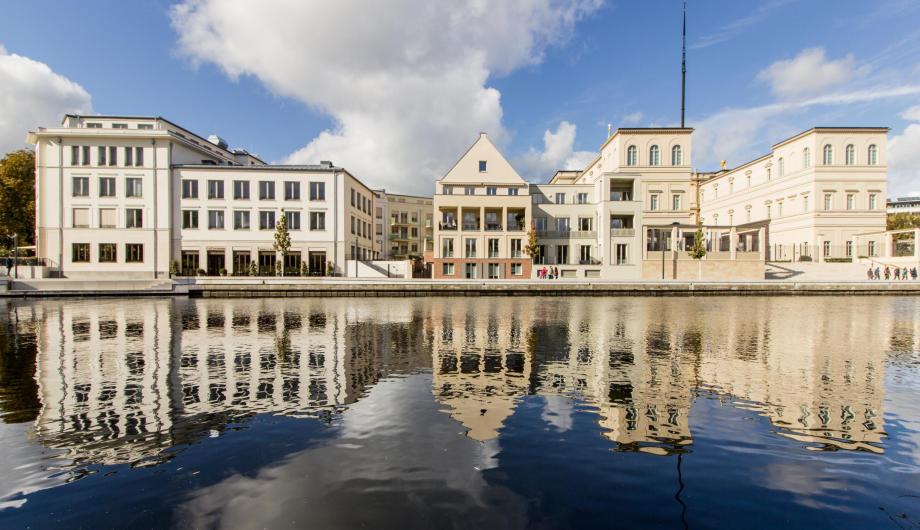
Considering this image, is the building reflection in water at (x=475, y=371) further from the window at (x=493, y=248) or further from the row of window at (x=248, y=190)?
the window at (x=493, y=248)

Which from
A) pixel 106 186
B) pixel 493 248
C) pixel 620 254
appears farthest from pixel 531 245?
pixel 106 186

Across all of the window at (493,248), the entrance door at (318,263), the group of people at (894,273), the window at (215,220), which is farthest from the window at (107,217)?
the group of people at (894,273)

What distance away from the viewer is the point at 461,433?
25.5 feet

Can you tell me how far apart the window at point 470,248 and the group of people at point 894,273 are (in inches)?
1838

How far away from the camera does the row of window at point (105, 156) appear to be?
5125 cm

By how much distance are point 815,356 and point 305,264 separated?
50142 mm

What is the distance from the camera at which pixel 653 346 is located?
51.3 feet

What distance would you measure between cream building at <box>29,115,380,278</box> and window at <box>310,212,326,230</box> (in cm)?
13

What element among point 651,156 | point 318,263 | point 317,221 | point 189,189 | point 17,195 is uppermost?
point 651,156

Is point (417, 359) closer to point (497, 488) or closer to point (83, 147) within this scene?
point (497, 488)

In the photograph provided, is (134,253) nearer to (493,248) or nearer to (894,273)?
(493,248)

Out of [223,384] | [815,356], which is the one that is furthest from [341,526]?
[815,356]

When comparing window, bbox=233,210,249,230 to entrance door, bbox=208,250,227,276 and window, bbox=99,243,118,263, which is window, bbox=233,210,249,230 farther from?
window, bbox=99,243,118,263

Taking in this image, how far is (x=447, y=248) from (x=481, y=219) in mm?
5728
